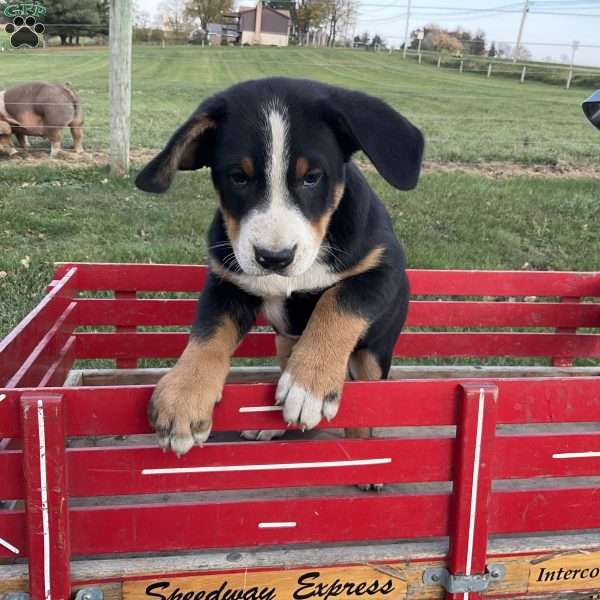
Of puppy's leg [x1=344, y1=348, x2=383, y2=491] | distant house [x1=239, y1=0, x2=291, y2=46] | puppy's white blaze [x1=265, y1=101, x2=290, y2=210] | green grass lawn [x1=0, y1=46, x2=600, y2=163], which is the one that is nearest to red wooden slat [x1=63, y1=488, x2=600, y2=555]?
puppy's leg [x1=344, y1=348, x2=383, y2=491]

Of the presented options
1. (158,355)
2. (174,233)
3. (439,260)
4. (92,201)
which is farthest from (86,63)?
(158,355)

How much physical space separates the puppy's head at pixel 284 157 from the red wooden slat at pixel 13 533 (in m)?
0.99

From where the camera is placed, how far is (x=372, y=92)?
1484 centimetres

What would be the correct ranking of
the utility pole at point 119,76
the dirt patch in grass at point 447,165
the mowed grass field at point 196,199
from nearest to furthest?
the mowed grass field at point 196,199 < the utility pole at point 119,76 < the dirt patch in grass at point 447,165

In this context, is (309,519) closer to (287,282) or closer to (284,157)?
(287,282)

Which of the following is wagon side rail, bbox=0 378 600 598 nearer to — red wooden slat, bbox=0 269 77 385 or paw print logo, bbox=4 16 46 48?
red wooden slat, bbox=0 269 77 385

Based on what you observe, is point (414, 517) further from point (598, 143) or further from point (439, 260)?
point (598, 143)

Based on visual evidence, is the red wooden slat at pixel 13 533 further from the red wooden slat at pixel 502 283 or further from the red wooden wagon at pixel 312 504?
the red wooden slat at pixel 502 283

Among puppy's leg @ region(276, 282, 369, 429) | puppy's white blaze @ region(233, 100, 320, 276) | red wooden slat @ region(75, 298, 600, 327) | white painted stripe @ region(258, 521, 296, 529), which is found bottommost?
red wooden slat @ region(75, 298, 600, 327)

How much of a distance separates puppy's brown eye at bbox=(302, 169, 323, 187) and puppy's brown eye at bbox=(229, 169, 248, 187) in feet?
0.64

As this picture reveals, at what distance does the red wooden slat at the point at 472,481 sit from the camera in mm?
2062

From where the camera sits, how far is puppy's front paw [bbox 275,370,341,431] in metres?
2.06

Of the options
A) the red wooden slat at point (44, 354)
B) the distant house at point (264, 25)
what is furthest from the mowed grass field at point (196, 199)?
the distant house at point (264, 25)

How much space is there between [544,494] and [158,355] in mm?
2215
